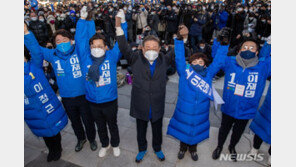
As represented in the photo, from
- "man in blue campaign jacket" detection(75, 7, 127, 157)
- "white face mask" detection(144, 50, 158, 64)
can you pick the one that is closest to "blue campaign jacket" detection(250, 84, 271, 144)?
"white face mask" detection(144, 50, 158, 64)

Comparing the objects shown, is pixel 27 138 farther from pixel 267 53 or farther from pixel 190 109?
pixel 267 53

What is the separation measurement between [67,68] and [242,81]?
249 cm

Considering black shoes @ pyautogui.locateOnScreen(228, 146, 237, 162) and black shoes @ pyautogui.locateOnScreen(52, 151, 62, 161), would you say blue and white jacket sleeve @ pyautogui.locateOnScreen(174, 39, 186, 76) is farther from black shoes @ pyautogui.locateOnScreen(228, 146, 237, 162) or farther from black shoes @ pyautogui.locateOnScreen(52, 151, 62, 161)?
black shoes @ pyautogui.locateOnScreen(52, 151, 62, 161)

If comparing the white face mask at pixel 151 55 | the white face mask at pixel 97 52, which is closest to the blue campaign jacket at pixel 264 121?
the white face mask at pixel 151 55

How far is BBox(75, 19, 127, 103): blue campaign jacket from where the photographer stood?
263 cm

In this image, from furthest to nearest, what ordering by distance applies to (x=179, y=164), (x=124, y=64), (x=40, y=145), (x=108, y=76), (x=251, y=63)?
(x=124, y=64) → (x=40, y=145) → (x=179, y=164) → (x=108, y=76) → (x=251, y=63)

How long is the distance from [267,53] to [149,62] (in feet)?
5.53

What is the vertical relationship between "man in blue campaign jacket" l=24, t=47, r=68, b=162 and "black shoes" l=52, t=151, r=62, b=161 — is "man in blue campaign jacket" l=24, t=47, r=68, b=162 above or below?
above

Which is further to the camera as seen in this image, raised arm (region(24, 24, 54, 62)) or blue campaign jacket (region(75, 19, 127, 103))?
blue campaign jacket (region(75, 19, 127, 103))

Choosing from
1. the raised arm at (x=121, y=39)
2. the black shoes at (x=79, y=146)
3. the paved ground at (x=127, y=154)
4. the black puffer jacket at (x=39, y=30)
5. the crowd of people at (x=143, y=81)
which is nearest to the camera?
the raised arm at (x=121, y=39)

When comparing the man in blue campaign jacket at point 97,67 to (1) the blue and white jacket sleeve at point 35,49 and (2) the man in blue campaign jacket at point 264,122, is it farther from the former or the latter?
(2) the man in blue campaign jacket at point 264,122

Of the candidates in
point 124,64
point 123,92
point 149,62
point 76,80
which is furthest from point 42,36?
point 149,62

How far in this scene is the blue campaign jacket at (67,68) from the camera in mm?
2676

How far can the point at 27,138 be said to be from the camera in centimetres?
371
